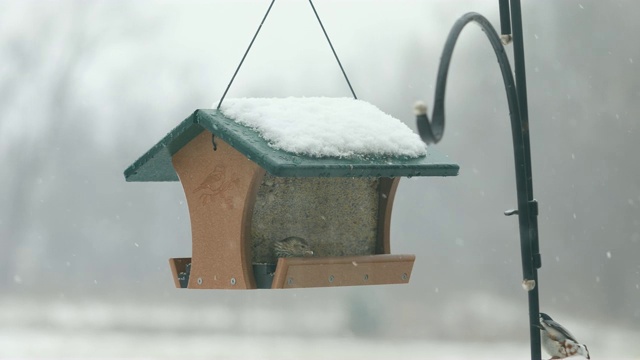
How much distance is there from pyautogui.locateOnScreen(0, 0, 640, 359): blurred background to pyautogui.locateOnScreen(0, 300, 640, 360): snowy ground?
0.05ft

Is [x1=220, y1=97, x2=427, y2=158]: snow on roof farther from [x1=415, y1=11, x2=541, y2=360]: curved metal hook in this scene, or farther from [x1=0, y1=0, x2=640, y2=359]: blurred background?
[x1=0, y1=0, x2=640, y2=359]: blurred background

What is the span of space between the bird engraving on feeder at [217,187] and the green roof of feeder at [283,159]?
0.12 m

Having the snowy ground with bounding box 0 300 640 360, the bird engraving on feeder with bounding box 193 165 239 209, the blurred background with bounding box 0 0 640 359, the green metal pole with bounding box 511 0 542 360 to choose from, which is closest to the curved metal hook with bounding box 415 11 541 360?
the green metal pole with bounding box 511 0 542 360

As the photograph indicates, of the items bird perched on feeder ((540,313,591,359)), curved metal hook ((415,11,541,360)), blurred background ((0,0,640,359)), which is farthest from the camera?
blurred background ((0,0,640,359))

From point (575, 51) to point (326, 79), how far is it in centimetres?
192

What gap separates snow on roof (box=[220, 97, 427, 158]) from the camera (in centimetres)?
219

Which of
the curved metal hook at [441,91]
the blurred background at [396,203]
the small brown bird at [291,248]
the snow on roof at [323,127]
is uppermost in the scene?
the blurred background at [396,203]

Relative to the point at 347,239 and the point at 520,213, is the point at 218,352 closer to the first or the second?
the point at 347,239

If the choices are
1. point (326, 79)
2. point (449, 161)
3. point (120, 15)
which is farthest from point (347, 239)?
point (120, 15)

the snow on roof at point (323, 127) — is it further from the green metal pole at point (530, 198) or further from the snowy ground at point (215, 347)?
the snowy ground at point (215, 347)

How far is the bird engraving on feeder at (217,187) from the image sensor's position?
2340mm

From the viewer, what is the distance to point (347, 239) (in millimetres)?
2469

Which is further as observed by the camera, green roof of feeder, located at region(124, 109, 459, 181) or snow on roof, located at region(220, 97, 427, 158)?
snow on roof, located at region(220, 97, 427, 158)

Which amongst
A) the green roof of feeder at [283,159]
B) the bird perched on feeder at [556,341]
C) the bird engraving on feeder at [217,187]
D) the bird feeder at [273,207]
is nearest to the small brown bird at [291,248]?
the bird feeder at [273,207]
